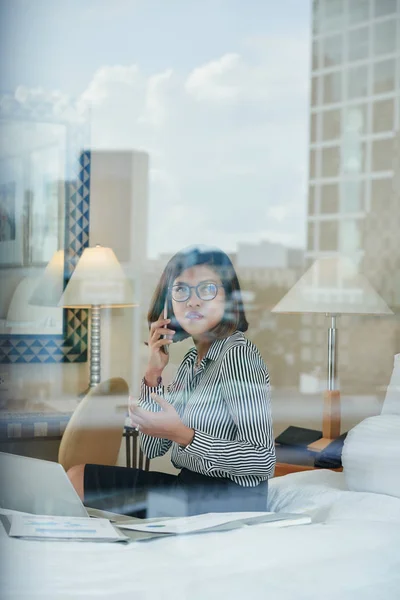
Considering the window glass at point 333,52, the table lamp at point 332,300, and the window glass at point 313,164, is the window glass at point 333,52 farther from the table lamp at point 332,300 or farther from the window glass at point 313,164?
Answer: the table lamp at point 332,300

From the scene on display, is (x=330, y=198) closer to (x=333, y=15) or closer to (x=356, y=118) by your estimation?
(x=356, y=118)

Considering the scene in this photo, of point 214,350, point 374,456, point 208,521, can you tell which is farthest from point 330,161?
point 208,521

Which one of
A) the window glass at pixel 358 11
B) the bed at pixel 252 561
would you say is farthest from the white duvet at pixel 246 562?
the window glass at pixel 358 11

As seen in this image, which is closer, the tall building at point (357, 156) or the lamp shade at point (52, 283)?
the lamp shade at point (52, 283)

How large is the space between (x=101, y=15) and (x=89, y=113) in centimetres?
13

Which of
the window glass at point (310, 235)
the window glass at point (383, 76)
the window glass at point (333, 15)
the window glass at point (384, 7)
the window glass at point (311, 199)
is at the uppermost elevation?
the window glass at point (384, 7)

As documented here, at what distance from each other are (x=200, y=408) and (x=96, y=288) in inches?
9.8

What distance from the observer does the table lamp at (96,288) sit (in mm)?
1083

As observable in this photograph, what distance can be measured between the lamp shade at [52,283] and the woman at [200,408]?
0.16 meters

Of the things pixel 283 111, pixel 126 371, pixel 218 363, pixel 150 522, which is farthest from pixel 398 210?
pixel 150 522

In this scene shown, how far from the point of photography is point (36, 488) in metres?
0.91

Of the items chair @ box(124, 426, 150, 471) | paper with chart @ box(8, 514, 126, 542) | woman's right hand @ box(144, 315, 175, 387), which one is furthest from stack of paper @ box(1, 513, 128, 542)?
woman's right hand @ box(144, 315, 175, 387)

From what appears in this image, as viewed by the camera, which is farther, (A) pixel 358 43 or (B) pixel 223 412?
(A) pixel 358 43

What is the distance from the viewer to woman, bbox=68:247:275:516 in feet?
3.70
